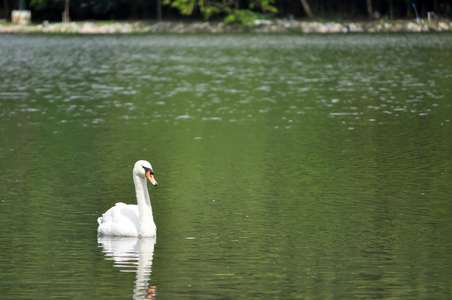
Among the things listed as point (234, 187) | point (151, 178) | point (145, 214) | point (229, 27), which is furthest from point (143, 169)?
point (229, 27)

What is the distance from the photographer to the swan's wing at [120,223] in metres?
8.80

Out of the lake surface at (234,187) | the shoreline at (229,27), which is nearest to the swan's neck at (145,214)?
the lake surface at (234,187)

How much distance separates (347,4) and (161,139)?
6239 centimetres

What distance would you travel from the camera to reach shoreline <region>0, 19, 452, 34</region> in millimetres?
67125

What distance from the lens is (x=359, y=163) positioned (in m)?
13.4

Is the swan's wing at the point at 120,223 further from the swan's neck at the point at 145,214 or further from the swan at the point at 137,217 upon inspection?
the swan's neck at the point at 145,214

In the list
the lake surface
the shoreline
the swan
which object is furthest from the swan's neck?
the shoreline

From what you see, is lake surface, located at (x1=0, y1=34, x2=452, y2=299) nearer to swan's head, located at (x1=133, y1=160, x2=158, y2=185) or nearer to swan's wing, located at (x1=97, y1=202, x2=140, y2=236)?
swan's wing, located at (x1=97, y1=202, x2=140, y2=236)

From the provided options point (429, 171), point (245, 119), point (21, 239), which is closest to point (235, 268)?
point (21, 239)

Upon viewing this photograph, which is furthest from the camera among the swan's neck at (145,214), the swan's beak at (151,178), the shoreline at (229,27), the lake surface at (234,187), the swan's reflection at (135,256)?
the shoreline at (229,27)

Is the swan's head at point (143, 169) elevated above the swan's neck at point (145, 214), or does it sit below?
above

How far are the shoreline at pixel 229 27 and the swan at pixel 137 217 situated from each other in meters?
59.3

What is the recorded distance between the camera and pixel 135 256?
818cm

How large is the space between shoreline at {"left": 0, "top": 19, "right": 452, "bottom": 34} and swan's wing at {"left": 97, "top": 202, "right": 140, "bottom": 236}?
59322 mm
